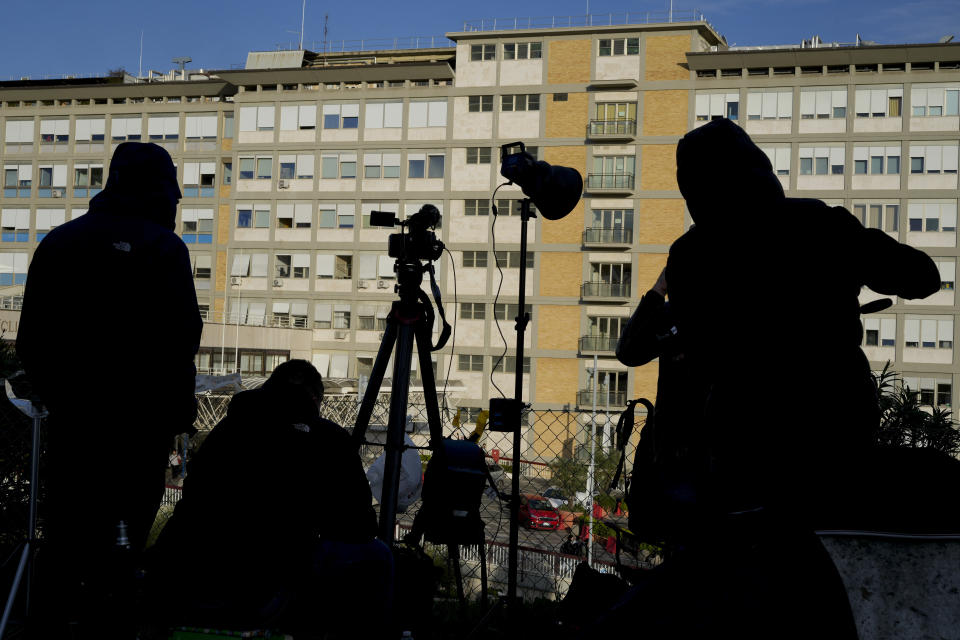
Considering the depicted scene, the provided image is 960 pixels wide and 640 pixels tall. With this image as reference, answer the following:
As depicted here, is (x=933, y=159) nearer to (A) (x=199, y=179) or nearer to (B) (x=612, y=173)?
(B) (x=612, y=173)

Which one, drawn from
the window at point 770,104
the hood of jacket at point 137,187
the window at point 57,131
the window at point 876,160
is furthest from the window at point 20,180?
the hood of jacket at point 137,187

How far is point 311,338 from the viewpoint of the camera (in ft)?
128

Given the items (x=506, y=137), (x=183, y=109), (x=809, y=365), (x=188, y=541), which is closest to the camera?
(x=809, y=365)

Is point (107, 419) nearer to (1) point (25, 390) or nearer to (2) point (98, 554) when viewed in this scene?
(2) point (98, 554)

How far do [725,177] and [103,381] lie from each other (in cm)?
181

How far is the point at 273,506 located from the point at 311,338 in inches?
1473

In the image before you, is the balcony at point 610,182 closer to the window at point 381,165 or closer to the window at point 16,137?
the window at point 381,165

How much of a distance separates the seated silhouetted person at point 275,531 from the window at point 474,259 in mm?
35103

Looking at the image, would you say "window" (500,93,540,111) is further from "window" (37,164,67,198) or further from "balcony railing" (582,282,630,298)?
"window" (37,164,67,198)

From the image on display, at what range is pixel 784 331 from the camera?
1.57 metres

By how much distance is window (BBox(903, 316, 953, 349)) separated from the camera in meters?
34.8

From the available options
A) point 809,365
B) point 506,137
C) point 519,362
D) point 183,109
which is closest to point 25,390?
point 519,362

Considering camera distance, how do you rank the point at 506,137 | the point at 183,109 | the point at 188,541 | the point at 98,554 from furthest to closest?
1. the point at 183,109
2. the point at 506,137
3. the point at 98,554
4. the point at 188,541

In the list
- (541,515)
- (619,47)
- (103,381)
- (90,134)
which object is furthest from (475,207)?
(103,381)
